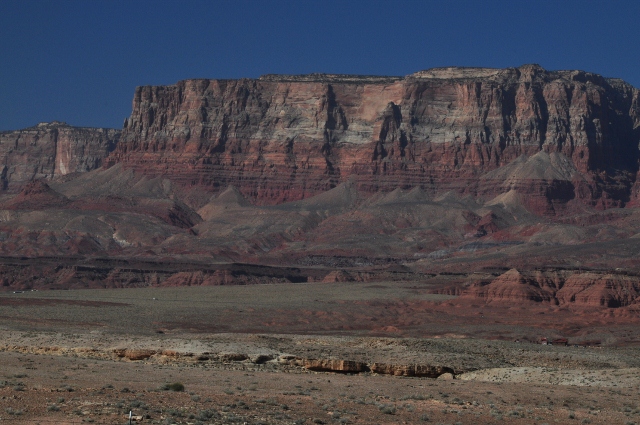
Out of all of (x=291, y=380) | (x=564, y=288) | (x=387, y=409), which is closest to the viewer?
(x=387, y=409)

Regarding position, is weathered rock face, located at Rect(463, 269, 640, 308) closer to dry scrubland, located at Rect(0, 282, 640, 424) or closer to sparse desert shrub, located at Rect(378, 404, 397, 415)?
dry scrubland, located at Rect(0, 282, 640, 424)

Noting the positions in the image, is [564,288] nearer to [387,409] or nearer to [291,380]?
[291,380]

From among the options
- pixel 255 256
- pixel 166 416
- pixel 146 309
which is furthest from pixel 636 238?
pixel 166 416

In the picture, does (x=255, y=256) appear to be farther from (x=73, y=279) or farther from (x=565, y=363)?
(x=565, y=363)

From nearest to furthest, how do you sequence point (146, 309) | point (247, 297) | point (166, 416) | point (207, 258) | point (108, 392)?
point (166, 416) → point (108, 392) → point (146, 309) → point (247, 297) → point (207, 258)

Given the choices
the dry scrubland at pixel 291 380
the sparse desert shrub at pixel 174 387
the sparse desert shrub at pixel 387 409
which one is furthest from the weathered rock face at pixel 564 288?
the sparse desert shrub at pixel 174 387

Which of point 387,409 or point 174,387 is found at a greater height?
point 174,387

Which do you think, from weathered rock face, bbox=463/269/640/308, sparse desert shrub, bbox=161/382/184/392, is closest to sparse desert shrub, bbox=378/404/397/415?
sparse desert shrub, bbox=161/382/184/392

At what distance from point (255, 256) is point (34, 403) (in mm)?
164941

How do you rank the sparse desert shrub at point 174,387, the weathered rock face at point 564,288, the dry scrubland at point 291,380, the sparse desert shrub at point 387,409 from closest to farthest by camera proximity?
1. the dry scrubland at point 291,380
2. the sparse desert shrub at point 387,409
3. the sparse desert shrub at point 174,387
4. the weathered rock face at point 564,288

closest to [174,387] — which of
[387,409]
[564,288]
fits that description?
[387,409]

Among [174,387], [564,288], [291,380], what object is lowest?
[174,387]

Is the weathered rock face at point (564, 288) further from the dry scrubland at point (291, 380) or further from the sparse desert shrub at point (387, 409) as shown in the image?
the sparse desert shrub at point (387, 409)

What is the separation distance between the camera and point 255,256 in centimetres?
19662
